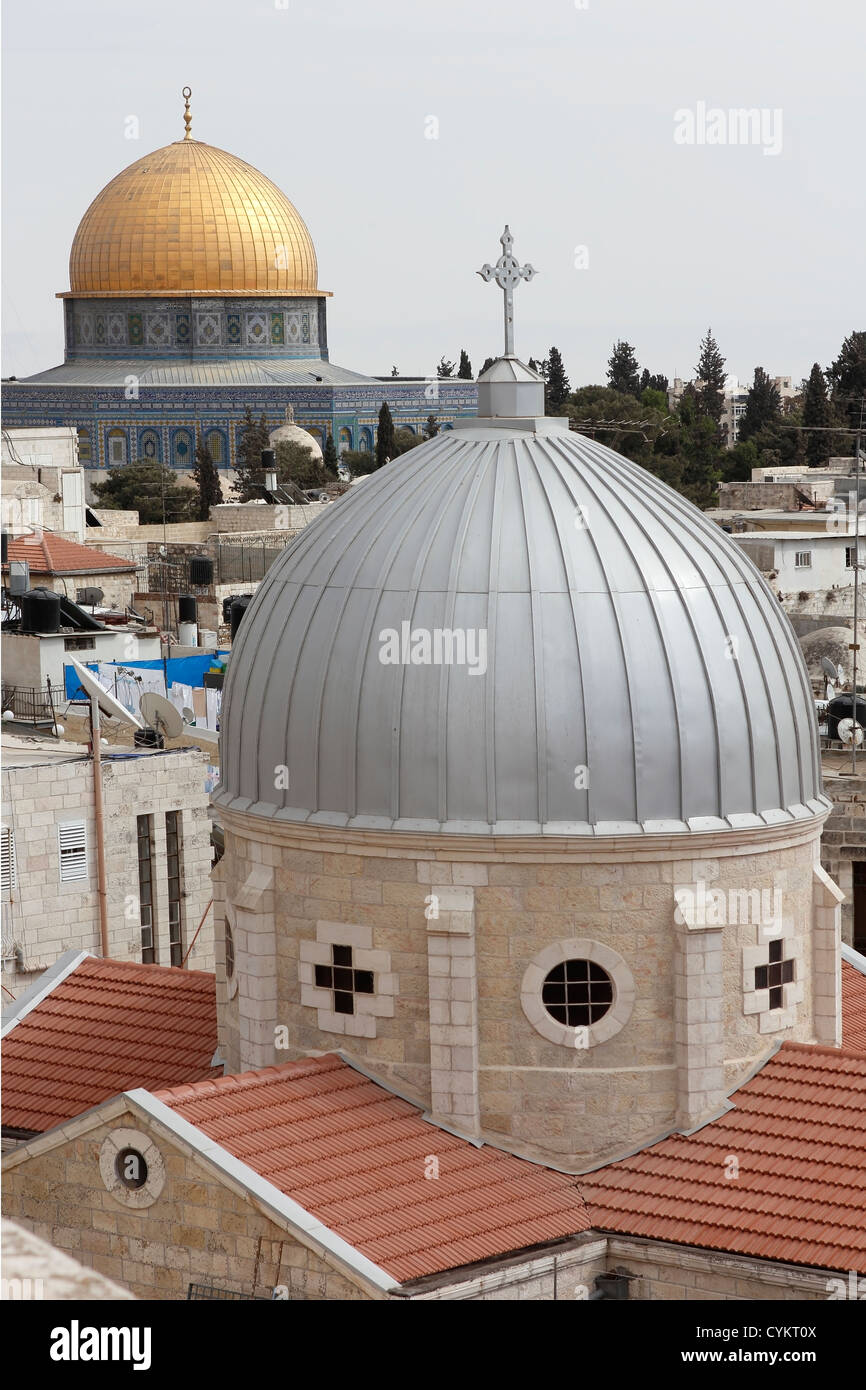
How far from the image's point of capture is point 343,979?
64.3 feet

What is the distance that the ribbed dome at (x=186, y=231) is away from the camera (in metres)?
119

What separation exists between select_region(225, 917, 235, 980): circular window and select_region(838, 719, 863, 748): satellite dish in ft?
52.7

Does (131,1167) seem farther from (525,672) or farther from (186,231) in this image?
(186,231)

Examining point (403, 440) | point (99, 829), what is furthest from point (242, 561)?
point (403, 440)

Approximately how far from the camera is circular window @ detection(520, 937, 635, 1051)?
1894 cm

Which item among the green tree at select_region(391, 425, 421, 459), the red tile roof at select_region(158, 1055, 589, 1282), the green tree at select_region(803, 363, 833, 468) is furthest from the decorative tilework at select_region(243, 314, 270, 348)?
the red tile roof at select_region(158, 1055, 589, 1282)

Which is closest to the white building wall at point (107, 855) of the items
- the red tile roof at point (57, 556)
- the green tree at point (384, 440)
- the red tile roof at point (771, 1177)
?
the red tile roof at point (771, 1177)

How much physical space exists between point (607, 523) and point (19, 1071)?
25.4 ft

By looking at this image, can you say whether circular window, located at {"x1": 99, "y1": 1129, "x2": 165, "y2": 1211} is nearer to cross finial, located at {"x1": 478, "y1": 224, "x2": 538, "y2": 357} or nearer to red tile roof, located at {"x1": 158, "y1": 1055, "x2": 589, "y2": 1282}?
red tile roof, located at {"x1": 158, "y1": 1055, "x2": 589, "y2": 1282}

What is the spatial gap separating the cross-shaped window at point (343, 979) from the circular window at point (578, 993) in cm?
138

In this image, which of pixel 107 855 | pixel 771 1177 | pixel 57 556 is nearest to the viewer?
pixel 771 1177

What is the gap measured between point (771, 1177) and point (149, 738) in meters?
18.9

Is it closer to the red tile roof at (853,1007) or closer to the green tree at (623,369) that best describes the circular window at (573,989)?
the red tile roof at (853,1007)
